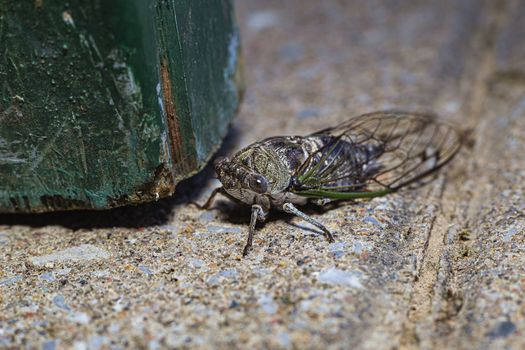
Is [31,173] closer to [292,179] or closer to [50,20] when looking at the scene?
[50,20]

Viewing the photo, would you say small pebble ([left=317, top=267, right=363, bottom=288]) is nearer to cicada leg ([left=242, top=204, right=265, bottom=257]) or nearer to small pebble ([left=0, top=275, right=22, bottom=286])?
cicada leg ([left=242, top=204, right=265, bottom=257])

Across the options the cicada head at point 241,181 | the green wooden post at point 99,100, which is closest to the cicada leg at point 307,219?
the cicada head at point 241,181

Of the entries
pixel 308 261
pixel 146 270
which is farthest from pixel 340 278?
pixel 146 270

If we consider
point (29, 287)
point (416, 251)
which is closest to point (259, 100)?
point (416, 251)

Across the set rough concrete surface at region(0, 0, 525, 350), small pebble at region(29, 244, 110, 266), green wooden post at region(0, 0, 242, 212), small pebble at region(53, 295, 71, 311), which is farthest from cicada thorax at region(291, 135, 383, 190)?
small pebble at region(53, 295, 71, 311)

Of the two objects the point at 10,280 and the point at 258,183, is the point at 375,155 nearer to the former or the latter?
the point at 258,183
